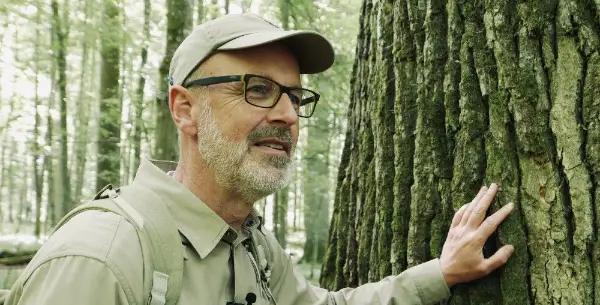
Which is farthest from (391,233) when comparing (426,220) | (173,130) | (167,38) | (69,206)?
(69,206)

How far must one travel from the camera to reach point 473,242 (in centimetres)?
209

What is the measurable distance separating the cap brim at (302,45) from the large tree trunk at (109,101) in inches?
303

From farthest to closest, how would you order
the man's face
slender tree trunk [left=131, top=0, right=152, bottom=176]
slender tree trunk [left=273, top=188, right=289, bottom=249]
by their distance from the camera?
slender tree trunk [left=273, top=188, right=289, bottom=249], slender tree trunk [left=131, top=0, right=152, bottom=176], the man's face

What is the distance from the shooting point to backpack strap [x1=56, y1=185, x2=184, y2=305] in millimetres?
1684

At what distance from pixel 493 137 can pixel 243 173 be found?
3.48 feet

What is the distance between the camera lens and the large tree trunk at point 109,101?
10094mm

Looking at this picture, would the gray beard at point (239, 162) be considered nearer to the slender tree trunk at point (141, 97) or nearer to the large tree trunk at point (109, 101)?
the large tree trunk at point (109, 101)

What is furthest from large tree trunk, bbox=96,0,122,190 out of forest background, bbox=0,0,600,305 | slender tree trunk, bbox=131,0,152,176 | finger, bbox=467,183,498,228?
finger, bbox=467,183,498,228

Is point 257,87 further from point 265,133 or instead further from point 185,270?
point 185,270

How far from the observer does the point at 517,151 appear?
2.02m

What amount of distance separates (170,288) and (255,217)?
2.77ft

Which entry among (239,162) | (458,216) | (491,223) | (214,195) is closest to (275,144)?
(239,162)

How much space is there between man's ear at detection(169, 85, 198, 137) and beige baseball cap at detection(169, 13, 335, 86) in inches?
1.8

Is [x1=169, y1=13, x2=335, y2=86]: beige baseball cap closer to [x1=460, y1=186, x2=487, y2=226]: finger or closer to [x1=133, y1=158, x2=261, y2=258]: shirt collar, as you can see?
[x1=133, y1=158, x2=261, y2=258]: shirt collar
